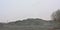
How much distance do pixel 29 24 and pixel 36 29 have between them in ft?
0.74

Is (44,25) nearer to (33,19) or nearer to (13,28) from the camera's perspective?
(33,19)

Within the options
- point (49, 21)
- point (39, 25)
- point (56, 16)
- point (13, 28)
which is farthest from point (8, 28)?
point (56, 16)

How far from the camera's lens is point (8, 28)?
315 centimetres

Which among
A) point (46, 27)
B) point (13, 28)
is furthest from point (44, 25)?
point (13, 28)

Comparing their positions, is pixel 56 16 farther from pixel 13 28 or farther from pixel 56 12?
pixel 13 28

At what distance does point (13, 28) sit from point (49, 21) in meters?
0.96

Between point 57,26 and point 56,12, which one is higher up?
point 56,12

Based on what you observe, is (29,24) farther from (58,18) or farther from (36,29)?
(58,18)

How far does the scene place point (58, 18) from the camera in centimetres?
308

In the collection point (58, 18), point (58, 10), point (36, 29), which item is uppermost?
point (58, 10)

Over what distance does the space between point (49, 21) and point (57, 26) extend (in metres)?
0.24

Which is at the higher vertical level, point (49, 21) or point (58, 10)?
point (58, 10)

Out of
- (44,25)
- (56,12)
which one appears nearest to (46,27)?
(44,25)

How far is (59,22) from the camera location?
3094mm
